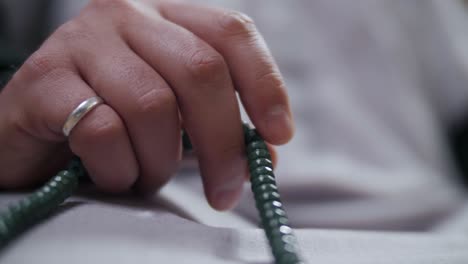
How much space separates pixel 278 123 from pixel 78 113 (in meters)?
0.18

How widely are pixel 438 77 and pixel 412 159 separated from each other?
23cm

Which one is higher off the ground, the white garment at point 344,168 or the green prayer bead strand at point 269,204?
the green prayer bead strand at point 269,204

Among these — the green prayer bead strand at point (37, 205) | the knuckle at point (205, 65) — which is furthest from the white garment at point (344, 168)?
the knuckle at point (205, 65)

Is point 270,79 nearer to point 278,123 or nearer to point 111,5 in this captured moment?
point 278,123

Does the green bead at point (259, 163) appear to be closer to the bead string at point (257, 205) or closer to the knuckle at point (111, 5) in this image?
the bead string at point (257, 205)

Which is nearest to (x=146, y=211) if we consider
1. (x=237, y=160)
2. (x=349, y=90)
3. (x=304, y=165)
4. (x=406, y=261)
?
(x=237, y=160)

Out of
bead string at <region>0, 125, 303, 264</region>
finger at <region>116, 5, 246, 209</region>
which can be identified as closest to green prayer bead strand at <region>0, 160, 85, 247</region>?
bead string at <region>0, 125, 303, 264</region>

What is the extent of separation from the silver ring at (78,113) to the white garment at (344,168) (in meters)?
0.07

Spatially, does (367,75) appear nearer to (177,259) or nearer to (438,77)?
(438,77)

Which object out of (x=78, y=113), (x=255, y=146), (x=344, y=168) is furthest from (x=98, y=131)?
(x=344, y=168)

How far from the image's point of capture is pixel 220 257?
0.33 meters

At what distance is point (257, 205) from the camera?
353 millimetres

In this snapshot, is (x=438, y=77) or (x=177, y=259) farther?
(x=438, y=77)

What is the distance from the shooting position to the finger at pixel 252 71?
442 millimetres
